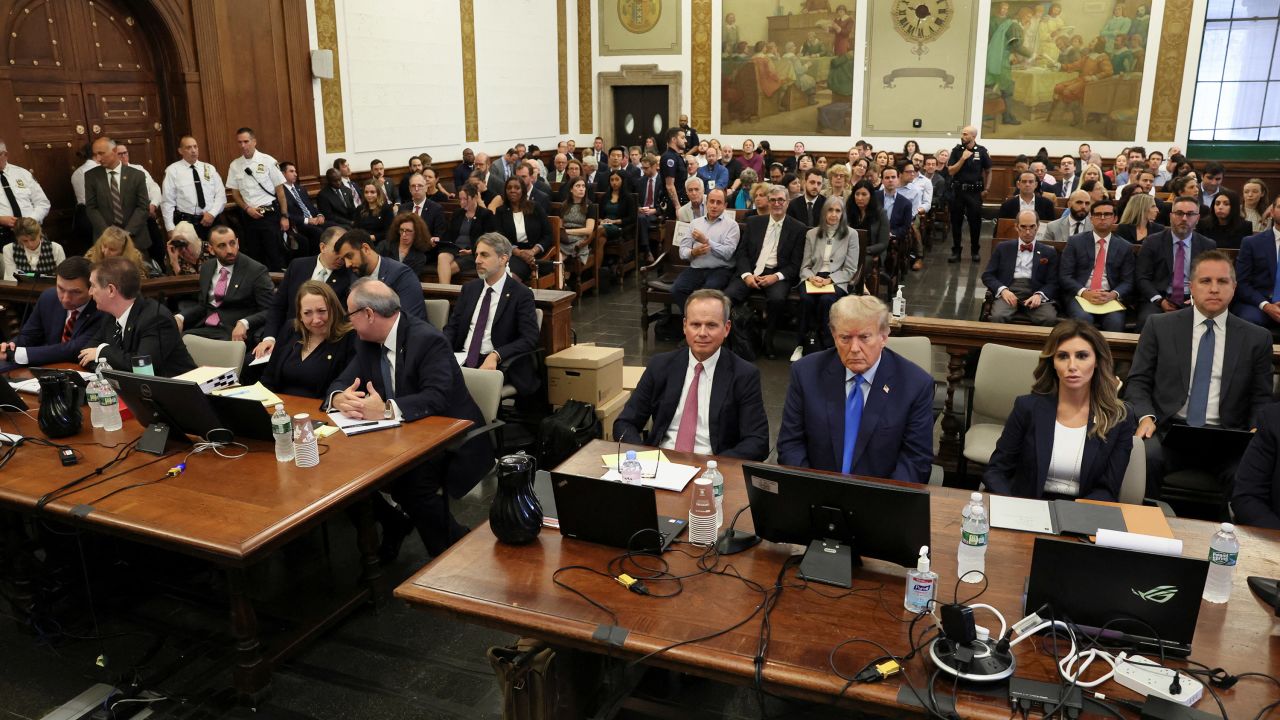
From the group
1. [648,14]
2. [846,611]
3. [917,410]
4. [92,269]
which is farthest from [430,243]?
[648,14]

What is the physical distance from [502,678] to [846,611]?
3.23 ft

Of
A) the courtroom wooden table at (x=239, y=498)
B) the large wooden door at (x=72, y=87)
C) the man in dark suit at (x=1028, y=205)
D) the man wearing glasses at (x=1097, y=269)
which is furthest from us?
the man in dark suit at (x=1028, y=205)

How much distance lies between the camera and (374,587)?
12.1 ft

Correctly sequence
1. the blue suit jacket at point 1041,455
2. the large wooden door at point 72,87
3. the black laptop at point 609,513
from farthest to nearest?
the large wooden door at point 72,87, the blue suit jacket at point 1041,455, the black laptop at point 609,513

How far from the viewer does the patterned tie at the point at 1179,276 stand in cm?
634

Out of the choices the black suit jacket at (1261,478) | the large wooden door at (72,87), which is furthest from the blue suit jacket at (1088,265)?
the large wooden door at (72,87)

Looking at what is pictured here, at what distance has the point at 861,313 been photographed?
3295 mm

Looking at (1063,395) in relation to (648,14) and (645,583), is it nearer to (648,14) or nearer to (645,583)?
(645,583)

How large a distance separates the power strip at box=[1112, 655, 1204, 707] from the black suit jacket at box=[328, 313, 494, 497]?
2.66 metres

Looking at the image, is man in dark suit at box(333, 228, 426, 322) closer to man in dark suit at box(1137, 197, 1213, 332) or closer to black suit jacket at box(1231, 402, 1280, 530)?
black suit jacket at box(1231, 402, 1280, 530)

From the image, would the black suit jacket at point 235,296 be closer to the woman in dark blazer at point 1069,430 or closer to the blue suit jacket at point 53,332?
the blue suit jacket at point 53,332

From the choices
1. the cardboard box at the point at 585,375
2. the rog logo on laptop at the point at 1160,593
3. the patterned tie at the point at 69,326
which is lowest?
the cardboard box at the point at 585,375

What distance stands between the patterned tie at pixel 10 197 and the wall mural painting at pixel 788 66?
1230cm

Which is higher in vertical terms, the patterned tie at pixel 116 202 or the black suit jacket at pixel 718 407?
the patterned tie at pixel 116 202
